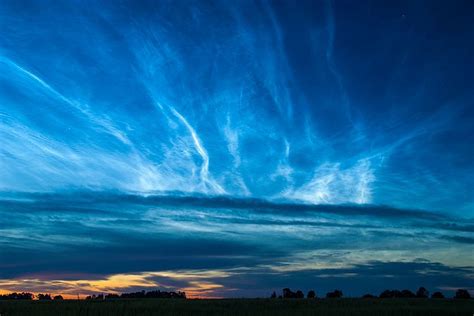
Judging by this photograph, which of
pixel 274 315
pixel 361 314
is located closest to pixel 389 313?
pixel 361 314

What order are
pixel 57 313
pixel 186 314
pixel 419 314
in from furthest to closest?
pixel 419 314
pixel 186 314
pixel 57 313

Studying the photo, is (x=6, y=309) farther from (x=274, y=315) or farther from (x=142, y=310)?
(x=274, y=315)

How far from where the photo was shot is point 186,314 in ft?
86.4

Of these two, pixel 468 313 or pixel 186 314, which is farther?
pixel 468 313

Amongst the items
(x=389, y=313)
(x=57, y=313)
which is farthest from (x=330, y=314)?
(x=57, y=313)

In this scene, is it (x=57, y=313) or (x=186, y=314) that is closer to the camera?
(x=57, y=313)

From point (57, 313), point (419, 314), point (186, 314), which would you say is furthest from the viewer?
point (419, 314)

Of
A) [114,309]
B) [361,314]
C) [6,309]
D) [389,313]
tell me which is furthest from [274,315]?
[6,309]

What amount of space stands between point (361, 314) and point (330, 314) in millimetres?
1834

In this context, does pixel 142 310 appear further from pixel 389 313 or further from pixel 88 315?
pixel 389 313

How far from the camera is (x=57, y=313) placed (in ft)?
79.9

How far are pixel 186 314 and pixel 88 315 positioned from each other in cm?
546

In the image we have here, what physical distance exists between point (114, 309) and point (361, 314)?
46.9ft

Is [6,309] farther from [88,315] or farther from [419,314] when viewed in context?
[419,314]
